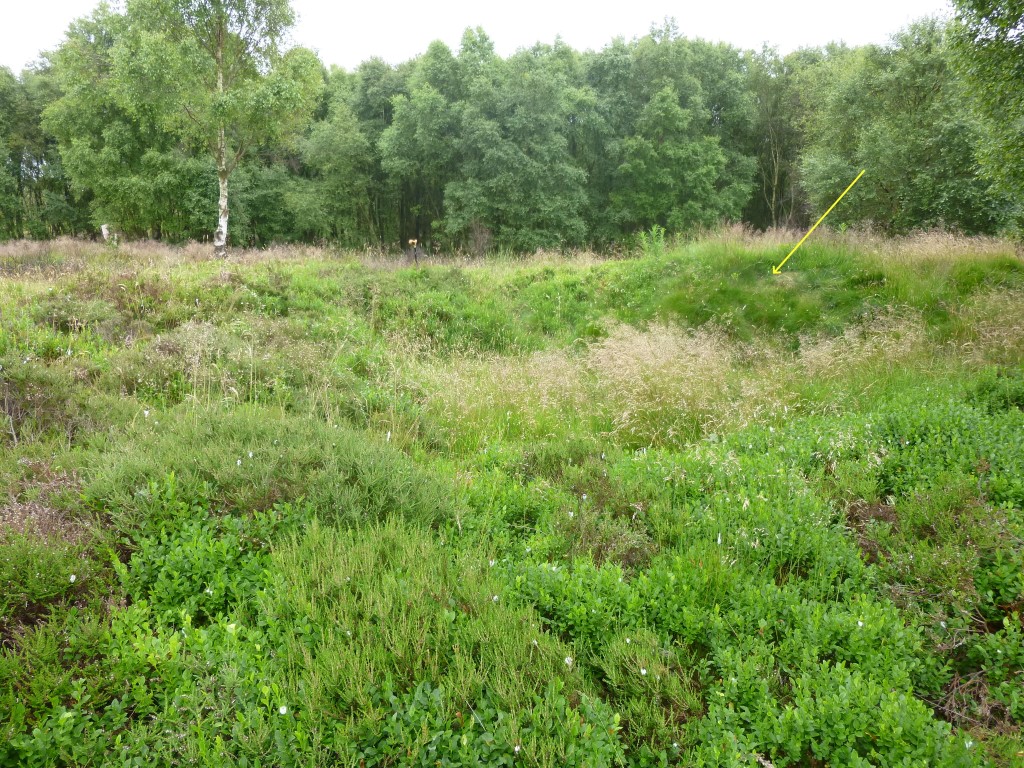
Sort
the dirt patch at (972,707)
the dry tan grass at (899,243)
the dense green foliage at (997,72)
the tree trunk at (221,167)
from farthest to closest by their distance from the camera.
Answer: the tree trunk at (221,167) < the dry tan grass at (899,243) < the dense green foliage at (997,72) < the dirt patch at (972,707)

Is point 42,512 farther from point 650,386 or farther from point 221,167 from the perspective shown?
point 221,167

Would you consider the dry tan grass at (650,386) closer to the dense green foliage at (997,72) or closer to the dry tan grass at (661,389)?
the dry tan grass at (661,389)

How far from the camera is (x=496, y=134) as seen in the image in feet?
80.5

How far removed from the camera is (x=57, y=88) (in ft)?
112

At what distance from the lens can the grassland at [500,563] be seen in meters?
2.35

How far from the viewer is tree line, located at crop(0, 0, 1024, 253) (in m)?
17.7

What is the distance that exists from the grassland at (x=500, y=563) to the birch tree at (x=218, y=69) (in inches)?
565

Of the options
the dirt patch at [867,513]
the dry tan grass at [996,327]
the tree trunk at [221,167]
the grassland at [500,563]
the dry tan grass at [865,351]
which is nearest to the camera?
the grassland at [500,563]

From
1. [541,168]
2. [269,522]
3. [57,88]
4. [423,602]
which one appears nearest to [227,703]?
[423,602]

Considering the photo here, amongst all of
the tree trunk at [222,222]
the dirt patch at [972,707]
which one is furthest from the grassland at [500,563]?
the tree trunk at [222,222]

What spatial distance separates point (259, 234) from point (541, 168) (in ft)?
63.4

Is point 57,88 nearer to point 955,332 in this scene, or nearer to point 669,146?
point 669,146

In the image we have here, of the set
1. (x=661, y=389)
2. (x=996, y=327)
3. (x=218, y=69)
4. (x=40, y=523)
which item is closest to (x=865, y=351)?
(x=996, y=327)

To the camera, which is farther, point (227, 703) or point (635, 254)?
point (635, 254)
